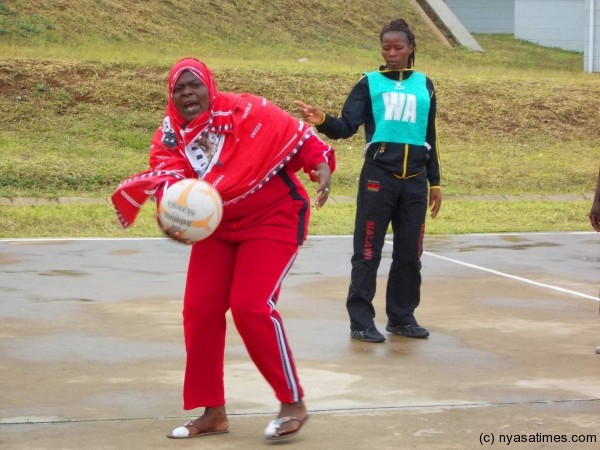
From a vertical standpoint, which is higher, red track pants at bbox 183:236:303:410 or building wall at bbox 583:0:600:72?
building wall at bbox 583:0:600:72

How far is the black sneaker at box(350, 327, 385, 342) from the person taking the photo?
8383 millimetres

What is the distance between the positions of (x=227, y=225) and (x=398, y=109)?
2567 mm

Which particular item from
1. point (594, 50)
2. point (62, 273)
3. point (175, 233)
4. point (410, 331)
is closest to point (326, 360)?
point (410, 331)

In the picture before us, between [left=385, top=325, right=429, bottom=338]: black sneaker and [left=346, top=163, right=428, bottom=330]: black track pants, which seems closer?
[left=346, top=163, right=428, bottom=330]: black track pants

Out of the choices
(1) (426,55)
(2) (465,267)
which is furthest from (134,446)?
(1) (426,55)

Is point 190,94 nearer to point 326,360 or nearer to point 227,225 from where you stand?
point 227,225

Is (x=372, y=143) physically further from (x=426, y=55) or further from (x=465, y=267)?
(x=426, y=55)

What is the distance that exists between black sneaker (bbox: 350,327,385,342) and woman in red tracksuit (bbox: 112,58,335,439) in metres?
2.41

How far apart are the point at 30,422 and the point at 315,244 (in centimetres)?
810

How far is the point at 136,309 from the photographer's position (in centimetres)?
968

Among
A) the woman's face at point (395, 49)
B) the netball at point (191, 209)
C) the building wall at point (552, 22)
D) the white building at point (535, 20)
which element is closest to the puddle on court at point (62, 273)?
the woman's face at point (395, 49)

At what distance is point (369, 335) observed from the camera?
839 centimetres

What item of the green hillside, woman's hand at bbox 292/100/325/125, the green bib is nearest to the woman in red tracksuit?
woman's hand at bbox 292/100/325/125

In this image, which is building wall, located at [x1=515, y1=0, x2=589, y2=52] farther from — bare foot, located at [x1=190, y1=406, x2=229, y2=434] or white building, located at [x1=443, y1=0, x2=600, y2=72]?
bare foot, located at [x1=190, y1=406, x2=229, y2=434]
